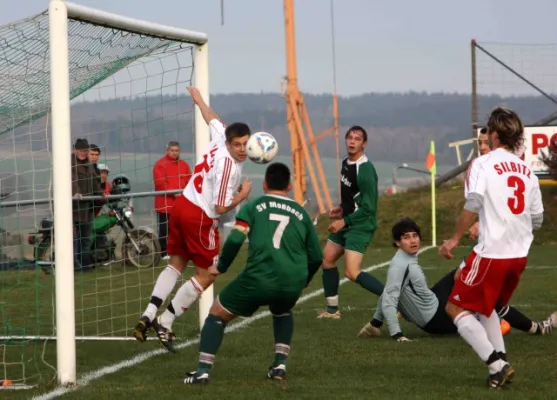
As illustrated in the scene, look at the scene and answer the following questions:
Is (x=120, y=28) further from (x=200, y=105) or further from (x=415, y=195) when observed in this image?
(x=415, y=195)

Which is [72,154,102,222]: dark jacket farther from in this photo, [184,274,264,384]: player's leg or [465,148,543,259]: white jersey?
[465,148,543,259]: white jersey

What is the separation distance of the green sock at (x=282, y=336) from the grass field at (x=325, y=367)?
0.18 m

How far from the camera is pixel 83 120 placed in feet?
35.6

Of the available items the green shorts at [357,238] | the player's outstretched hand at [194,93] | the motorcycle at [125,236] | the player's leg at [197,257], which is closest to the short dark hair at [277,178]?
the player's leg at [197,257]

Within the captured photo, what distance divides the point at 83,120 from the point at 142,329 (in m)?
2.50

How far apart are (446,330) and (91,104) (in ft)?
→ 13.0

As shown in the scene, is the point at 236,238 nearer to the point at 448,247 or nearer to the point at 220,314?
the point at 220,314

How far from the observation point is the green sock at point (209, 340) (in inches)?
313

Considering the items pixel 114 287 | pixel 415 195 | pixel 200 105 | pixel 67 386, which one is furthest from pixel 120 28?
pixel 415 195

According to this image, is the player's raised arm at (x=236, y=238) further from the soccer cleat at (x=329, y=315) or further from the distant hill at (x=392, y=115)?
the distant hill at (x=392, y=115)

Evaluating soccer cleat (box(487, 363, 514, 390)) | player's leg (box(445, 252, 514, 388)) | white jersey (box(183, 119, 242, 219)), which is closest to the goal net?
white jersey (box(183, 119, 242, 219))

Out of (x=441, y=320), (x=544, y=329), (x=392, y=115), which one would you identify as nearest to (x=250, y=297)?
(x=441, y=320)

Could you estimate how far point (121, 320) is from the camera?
12.0 meters

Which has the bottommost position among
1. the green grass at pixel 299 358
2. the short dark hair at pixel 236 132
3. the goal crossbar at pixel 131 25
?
the green grass at pixel 299 358
